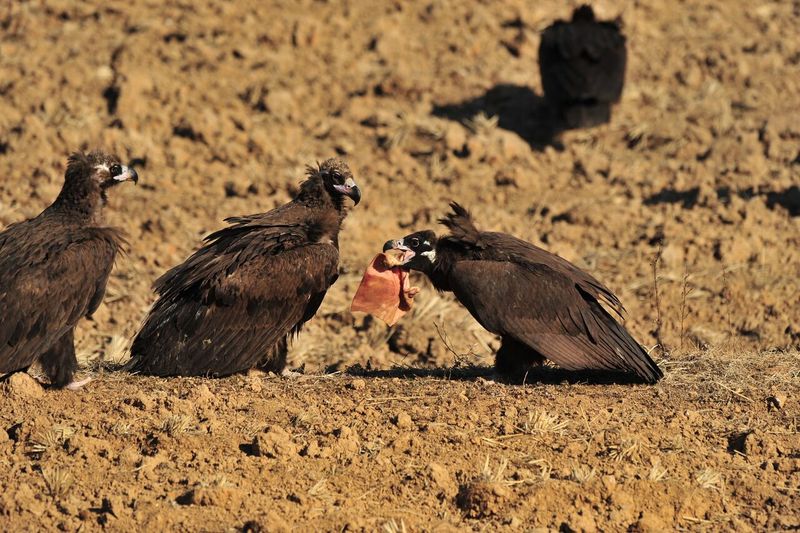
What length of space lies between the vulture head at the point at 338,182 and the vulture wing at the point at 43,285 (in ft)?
6.32

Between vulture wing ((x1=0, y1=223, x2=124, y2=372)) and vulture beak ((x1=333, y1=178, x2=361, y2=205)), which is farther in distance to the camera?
vulture beak ((x1=333, y1=178, x2=361, y2=205))

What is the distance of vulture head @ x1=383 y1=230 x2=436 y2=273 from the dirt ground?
Result: 830 mm

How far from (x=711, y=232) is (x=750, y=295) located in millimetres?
1596

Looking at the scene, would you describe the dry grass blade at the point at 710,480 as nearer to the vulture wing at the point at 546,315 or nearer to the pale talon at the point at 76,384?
the vulture wing at the point at 546,315

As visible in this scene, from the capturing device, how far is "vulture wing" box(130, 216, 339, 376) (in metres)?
9.84

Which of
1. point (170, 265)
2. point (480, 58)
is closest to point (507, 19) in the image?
point (480, 58)

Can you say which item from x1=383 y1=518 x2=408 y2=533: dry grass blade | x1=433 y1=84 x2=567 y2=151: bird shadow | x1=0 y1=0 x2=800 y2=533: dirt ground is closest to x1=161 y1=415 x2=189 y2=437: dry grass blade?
x1=0 y1=0 x2=800 y2=533: dirt ground

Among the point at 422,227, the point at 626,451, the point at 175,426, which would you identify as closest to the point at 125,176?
the point at 175,426

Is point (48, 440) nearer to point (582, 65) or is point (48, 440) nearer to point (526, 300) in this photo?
point (526, 300)

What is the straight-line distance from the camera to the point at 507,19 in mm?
20578

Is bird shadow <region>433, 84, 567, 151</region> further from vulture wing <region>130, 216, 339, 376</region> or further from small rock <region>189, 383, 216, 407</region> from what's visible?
small rock <region>189, 383, 216, 407</region>

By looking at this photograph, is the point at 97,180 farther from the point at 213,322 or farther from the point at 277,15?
the point at 277,15

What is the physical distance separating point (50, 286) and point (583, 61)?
30.7ft

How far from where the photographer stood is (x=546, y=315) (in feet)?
31.0
